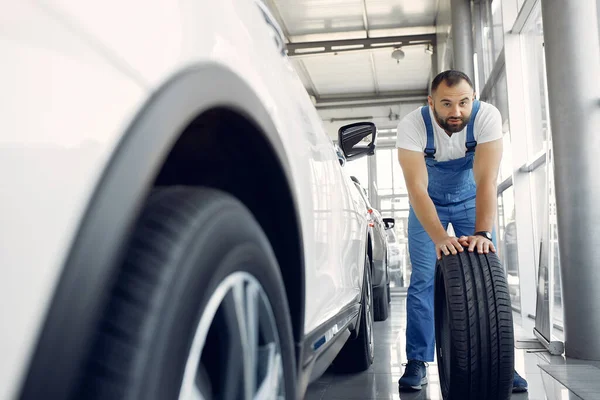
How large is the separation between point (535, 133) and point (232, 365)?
20.3 feet

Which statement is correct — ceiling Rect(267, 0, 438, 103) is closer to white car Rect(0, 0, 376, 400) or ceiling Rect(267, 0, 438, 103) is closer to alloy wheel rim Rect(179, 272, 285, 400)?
white car Rect(0, 0, 376, 400)

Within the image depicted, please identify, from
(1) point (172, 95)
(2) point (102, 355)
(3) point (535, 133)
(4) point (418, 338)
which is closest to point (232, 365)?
(2) point (102, 355)

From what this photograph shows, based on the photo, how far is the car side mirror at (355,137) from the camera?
97.0 inches

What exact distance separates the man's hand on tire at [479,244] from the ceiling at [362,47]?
7.81 meters

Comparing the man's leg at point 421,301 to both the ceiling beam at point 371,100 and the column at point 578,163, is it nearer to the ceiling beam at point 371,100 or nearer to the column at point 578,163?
the column at point 578,163

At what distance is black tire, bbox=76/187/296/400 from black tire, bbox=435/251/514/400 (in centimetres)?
135

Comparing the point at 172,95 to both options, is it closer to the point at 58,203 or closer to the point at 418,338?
the point at 58,203

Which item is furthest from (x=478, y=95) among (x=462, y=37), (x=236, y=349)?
(x=236, y=349)

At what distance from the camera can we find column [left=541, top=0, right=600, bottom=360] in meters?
3.61

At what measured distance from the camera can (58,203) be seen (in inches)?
19.1

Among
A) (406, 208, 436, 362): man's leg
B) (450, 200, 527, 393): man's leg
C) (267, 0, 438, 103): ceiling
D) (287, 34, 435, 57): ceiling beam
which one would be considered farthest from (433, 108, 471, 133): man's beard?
(287, 34, 435, 57): ceiling beam

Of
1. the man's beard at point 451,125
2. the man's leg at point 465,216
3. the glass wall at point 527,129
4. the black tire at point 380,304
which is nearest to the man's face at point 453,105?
the man's beard at point 451,125

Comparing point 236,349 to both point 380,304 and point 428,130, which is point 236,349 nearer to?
point 428,130

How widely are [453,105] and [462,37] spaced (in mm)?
6185
